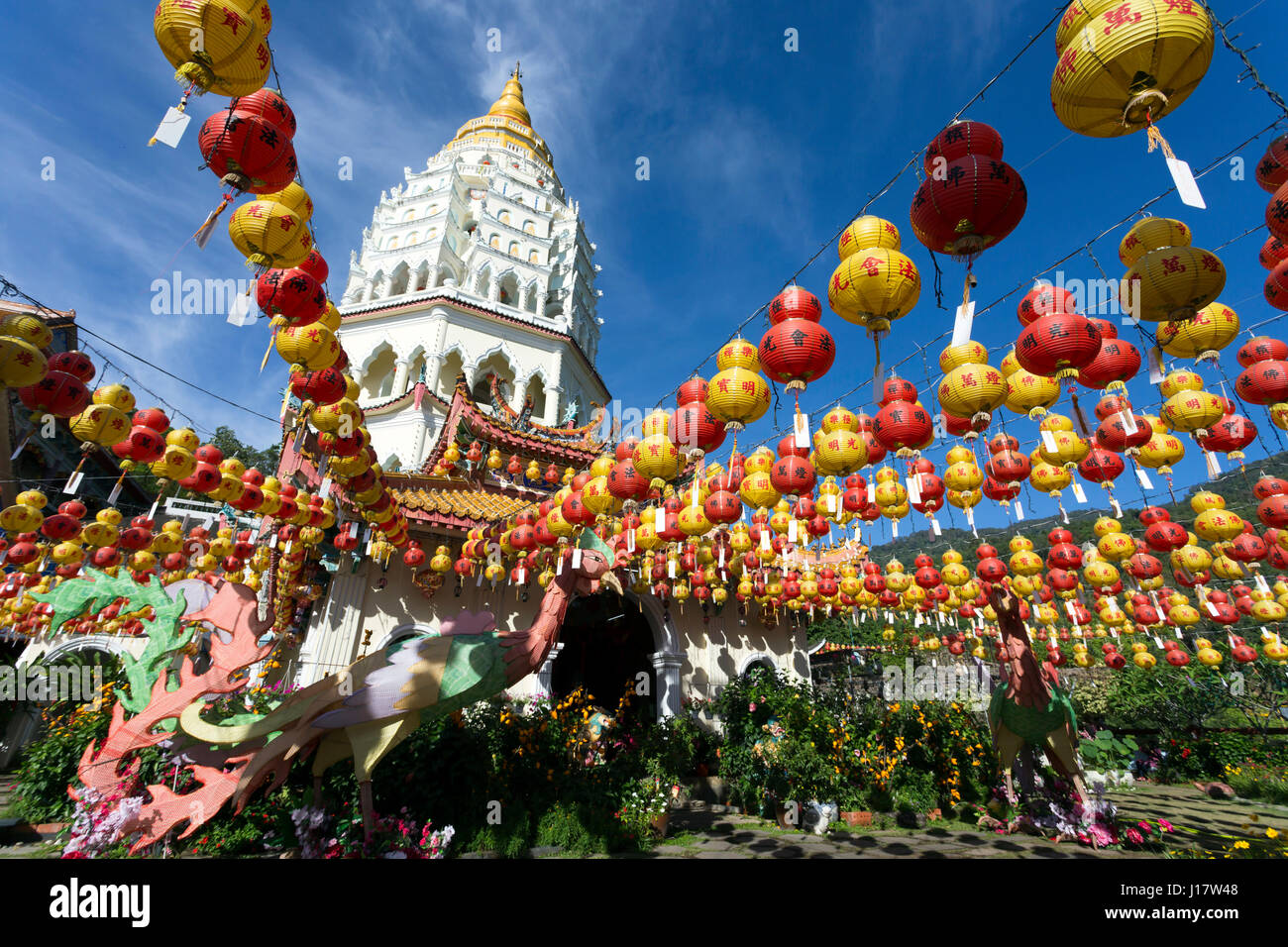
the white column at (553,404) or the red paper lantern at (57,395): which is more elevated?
the white column at (553,404)

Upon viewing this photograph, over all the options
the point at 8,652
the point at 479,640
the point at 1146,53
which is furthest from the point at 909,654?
the point at 8,652

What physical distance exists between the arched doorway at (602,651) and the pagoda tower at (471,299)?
5.79 m

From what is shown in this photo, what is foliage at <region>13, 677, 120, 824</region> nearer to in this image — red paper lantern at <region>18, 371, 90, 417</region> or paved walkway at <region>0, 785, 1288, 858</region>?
paved walkway at <region>0, 785, 1288, 858</region>

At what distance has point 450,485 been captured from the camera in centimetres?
1064

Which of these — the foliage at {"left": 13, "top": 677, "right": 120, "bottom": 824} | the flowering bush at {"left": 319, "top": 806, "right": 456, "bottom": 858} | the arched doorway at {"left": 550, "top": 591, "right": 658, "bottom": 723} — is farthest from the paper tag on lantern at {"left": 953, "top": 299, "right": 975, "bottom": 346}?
the arched doorway at {"left": 550, "top": 591, "right": 658, "bottom": 723}

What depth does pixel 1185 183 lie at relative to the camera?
9.06 feet

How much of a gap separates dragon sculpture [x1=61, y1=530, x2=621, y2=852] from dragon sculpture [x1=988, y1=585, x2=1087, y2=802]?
6606 millimetres

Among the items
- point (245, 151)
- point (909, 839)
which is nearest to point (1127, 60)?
point (245, 151)

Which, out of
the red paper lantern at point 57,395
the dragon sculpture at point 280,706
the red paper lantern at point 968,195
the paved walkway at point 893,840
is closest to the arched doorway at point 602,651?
the paved walkway at point 893,840

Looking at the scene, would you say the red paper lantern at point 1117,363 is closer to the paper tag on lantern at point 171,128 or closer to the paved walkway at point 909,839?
the paved walkway at point 909,839

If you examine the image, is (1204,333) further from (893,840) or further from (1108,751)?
(1108,751)

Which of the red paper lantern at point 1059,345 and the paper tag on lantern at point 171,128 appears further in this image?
the red paper lantern at point 1059,345

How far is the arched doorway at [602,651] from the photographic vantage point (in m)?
14.8
